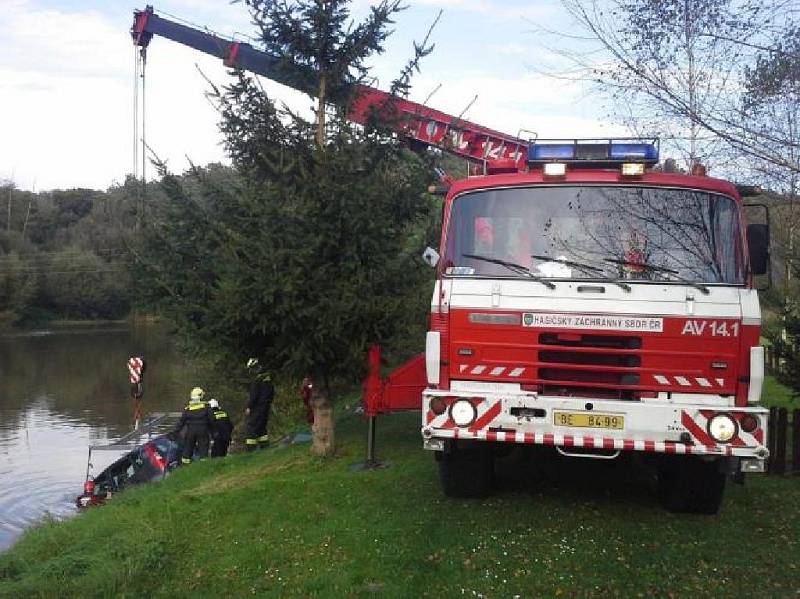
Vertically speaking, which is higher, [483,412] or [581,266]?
[581,266]

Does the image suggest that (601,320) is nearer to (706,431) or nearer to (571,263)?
(571,263)

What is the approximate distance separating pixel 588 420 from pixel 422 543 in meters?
1.74

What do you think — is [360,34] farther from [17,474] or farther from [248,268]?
[17,474]

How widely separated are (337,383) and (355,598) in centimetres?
511

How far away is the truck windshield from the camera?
6430 mm

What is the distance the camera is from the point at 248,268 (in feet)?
30.2

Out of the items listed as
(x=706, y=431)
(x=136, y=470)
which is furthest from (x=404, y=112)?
(x=136, y=470)

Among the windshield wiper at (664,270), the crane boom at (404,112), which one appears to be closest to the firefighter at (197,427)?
the crane boom at (404,112)

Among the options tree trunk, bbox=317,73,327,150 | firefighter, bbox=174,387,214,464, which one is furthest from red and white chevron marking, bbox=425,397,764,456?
firefighter, bbox=174,387,214,464

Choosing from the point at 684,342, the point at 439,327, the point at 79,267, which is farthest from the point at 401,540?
the point at 79,267

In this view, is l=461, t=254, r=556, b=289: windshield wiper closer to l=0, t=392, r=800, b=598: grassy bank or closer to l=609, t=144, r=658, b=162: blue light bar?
l=609, t=144, r=658, b=162: blue light bar

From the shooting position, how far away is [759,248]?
6.43 meters

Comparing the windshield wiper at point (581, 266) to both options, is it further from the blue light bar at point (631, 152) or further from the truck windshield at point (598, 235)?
the blue light bar at point (631, 152)

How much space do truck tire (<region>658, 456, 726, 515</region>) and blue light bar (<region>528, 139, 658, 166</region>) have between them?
2.59 metres
